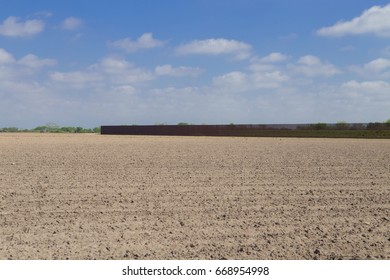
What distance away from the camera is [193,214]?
7.41m

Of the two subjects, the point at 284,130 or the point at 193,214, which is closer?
the point at 193,214

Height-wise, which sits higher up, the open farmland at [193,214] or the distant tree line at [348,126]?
the distant tree line at [348,126]

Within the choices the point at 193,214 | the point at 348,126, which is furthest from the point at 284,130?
the point at 193,214

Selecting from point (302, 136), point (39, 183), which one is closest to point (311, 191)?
point (39, 183)

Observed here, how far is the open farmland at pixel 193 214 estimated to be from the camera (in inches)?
225

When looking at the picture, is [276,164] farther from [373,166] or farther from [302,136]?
[302,136]

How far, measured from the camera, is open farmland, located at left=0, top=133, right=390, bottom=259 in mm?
5727

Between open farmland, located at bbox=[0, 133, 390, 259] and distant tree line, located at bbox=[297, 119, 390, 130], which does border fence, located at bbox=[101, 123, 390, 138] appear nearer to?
distant tree line, located at bbox=[297, 119, 390, 130]

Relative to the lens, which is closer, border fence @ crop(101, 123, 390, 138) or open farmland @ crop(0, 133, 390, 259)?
open farmland @ crop(0, 133, 390, 259)

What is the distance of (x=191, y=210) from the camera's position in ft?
25.2

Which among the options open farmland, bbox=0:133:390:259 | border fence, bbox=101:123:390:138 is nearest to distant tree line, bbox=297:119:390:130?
border fence, bbox=101:123:390:138

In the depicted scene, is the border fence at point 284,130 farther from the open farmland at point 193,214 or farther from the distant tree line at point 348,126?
the open farmland at point 193,214

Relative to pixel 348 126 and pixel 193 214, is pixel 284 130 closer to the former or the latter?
pixel 348 126

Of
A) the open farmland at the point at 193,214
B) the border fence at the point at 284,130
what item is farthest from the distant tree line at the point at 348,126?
the open farmland at the point at 193,214
